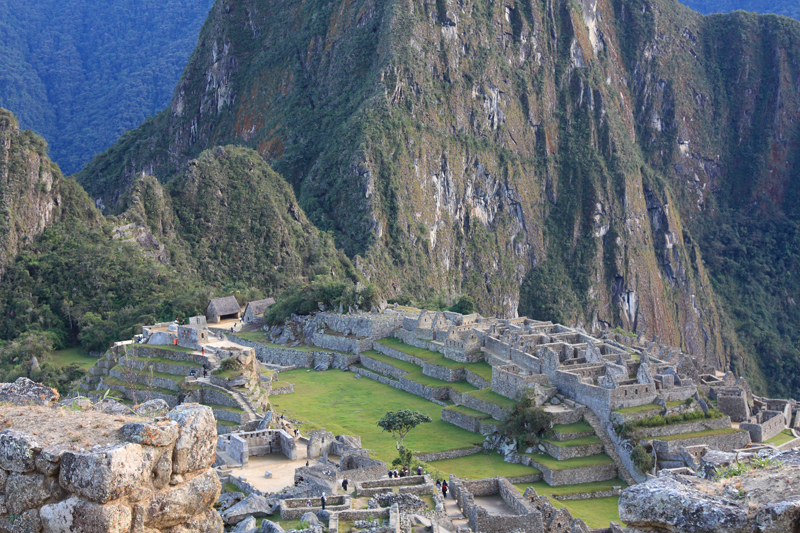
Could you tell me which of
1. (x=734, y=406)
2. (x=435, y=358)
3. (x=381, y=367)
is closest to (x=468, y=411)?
(x=435, y=358)

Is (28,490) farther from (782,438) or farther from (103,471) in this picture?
(782,438)

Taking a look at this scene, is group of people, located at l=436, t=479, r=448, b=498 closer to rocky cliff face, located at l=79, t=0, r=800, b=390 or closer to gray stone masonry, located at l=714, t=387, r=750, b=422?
gray stone masonry, located at l=714, t=387, r=750, b=422

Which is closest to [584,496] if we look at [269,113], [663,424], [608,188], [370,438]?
[663,424]

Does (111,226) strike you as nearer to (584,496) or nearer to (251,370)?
(251,370)

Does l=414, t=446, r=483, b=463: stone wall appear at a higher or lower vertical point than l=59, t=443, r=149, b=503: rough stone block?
lower

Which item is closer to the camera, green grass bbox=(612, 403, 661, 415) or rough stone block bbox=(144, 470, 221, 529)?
rough stone block bbox=(144, 470, 221, 529)

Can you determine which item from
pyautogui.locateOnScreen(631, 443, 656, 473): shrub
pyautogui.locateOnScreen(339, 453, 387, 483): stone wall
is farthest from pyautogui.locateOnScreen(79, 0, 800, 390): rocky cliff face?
pyautogui.locateOnScreen(339, 453, 387, 483): stone wall
